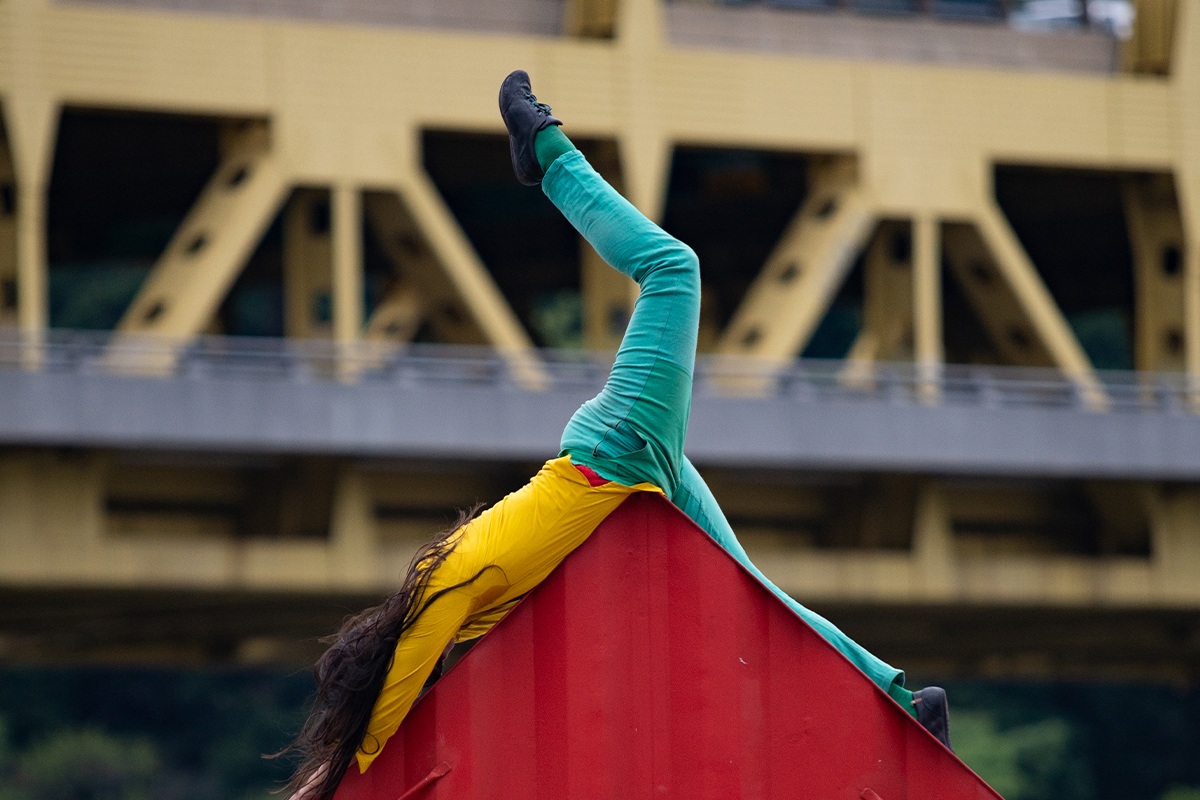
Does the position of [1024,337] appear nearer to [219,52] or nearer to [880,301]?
[880,301]

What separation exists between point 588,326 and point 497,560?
2416cm

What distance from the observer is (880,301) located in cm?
3241

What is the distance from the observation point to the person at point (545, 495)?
5.71 m

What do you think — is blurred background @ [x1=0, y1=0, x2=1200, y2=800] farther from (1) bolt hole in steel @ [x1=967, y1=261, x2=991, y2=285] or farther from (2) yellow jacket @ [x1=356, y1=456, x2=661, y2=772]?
(2) yellow jacket @ [x1=356, y1=456, x2=661, y2=772]

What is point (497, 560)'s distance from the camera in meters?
5.78

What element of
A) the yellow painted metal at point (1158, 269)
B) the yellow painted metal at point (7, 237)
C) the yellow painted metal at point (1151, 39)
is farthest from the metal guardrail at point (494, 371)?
the yellow painted metal at point (1151, 39)

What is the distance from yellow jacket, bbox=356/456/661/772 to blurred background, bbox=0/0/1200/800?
1865 centimetres

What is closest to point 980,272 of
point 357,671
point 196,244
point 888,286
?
point 888,286

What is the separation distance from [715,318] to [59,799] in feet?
136

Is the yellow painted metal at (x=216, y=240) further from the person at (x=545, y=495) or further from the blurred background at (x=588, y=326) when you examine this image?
the person at (x=545, y=495)

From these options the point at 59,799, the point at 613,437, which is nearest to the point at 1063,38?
the point at 613,437

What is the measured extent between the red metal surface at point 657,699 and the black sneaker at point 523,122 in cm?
98


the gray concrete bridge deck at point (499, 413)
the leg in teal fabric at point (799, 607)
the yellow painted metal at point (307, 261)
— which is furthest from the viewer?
the yellow painted metal at point (307, 261)

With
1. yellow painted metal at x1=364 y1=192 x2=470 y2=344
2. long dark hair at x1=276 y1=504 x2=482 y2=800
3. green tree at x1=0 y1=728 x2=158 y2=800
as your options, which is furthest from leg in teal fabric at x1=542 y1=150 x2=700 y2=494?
green tree at x1=0 y1=728 x2=158 y2=800
